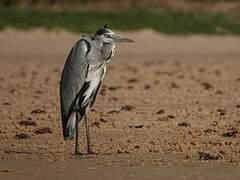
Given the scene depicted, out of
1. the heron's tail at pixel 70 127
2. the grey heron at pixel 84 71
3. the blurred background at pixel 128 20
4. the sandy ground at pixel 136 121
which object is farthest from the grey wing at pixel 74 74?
the blurred background at pixel 128 20

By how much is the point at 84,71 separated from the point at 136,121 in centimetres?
367

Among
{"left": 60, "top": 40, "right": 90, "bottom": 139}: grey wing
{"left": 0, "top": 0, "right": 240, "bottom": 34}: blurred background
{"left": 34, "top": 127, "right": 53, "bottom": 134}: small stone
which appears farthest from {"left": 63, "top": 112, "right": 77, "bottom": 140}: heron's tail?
{"left": 0, "top": 0, "right": 240, "bottom": 34}: blurred background

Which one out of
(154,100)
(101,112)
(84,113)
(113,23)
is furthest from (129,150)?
(113,23)

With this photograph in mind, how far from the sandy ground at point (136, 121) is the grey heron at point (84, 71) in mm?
689

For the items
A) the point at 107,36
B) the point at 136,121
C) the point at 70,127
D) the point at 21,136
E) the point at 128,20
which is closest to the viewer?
the point at 107,36

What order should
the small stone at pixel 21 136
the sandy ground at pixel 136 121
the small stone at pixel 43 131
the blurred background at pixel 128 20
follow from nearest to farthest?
the sandy ground at pixel 136 121 < the small stone at pixel 21 136 < the small stone at pixel 43 131 < the blurred background at pixel 128 20

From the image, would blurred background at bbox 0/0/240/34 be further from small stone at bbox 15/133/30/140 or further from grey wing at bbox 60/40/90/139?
grey wing at bbox 60/40/90/139

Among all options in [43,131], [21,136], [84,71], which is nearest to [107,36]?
[84,71]

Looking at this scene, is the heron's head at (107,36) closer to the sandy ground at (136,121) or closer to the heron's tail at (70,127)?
the heron's tail at (70,127)

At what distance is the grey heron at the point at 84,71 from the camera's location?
12.0 m

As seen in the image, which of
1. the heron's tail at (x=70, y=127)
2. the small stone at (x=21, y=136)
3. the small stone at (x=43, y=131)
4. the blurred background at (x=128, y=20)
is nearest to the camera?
the heron's tail at (x=70, y=127)

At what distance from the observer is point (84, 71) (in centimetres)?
1205

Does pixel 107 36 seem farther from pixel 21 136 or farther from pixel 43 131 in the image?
pixel 43 131

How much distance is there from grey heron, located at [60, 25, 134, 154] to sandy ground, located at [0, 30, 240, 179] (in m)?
0.69
